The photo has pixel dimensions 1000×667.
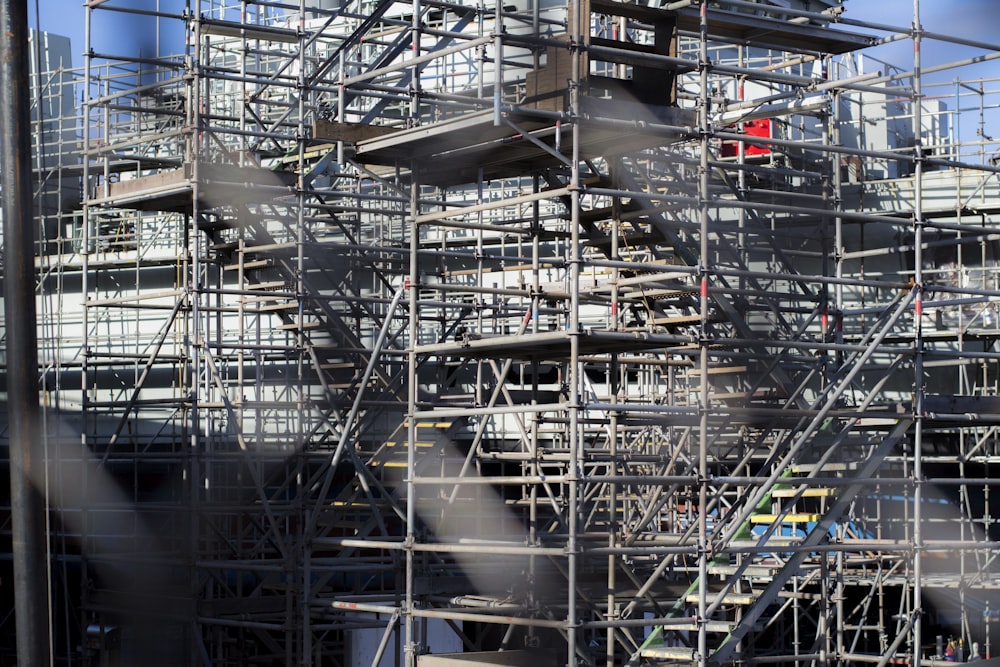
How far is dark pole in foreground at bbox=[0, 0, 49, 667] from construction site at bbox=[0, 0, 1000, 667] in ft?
0.94

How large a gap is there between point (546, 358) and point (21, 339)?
6771 millimetres

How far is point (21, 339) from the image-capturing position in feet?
36.2

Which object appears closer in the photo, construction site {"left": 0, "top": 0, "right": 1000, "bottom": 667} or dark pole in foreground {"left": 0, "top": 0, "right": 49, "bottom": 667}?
dark pole in foreground {"left": 0, "top": 0, "right": 49, "bottom": 667}

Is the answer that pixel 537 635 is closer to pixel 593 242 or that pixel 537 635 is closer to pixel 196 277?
pixel 593 242

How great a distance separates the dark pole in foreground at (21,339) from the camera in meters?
11.0

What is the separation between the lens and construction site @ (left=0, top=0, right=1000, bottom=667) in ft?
48.7

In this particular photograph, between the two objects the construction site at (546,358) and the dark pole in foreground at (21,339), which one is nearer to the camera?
the dark pole in foreground at (21,339)

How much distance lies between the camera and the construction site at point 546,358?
1485 cm

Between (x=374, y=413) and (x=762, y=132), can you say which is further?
(x=762, y=132)

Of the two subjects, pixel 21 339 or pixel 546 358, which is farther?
pixel 546 358

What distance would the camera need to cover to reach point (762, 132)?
25.7 metres

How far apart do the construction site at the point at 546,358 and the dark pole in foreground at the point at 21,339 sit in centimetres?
29

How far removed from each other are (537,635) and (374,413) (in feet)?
14.3

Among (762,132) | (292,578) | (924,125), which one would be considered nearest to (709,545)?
(292,578)
